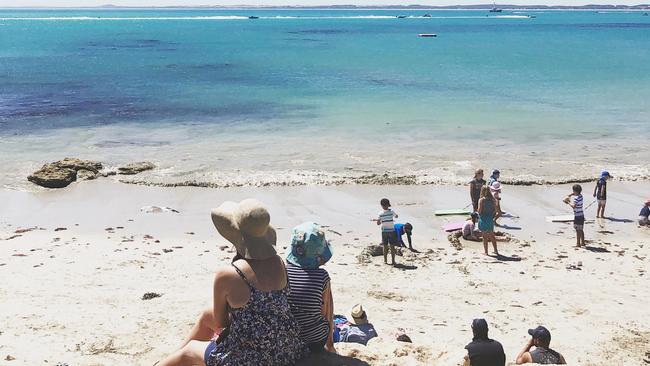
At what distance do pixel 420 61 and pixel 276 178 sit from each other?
46281mm

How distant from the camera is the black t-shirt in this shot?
611 cm

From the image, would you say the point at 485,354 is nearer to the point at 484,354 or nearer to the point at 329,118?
the point at 484,354

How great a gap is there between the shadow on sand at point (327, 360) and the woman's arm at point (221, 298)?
2.69 feet

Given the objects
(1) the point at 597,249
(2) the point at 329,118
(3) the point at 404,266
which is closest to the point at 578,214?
(1) the point at 597,249

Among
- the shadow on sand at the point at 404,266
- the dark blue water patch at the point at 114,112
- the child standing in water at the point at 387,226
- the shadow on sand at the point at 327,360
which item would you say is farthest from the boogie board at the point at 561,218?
the dark blue water patch at the point at 114,112

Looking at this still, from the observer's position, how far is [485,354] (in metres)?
6.15

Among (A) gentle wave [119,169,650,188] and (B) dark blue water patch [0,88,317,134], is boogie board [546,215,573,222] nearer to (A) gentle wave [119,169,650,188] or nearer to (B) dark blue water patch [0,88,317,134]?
(A) gentle wave [119,169,650,188]

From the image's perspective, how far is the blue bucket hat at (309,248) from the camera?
5.68 metres

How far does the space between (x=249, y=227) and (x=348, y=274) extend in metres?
6.78

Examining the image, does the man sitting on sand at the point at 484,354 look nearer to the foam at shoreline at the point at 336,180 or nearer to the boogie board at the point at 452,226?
the boogie board at the point at 452,226

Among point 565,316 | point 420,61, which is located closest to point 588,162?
point 565,316

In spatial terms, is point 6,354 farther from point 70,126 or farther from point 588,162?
point 70,126

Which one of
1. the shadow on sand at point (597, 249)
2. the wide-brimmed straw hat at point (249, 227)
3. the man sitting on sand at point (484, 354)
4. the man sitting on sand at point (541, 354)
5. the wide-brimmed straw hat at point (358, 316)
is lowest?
the shadow on sand at point (597, 249)

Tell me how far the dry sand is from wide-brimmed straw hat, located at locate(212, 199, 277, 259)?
1.54 meters
